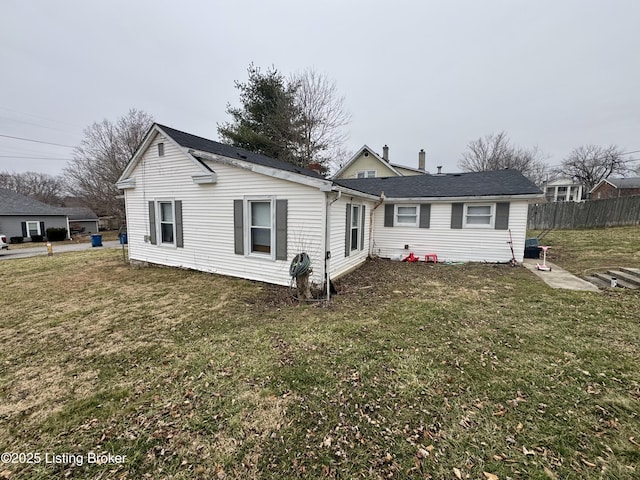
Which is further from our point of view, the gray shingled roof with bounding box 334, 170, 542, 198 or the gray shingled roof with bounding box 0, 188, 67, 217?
the gray shingled roof with bounding box 0, 188, 67, 217

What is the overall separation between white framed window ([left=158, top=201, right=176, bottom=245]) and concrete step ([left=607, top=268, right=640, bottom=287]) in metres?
12.9

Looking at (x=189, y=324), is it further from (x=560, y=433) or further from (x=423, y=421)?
(x=560, y=433)

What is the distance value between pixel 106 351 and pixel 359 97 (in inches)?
828

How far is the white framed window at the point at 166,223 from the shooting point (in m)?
8.85

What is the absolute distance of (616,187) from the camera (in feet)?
111

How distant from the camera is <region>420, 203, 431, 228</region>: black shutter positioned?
10.5 metres

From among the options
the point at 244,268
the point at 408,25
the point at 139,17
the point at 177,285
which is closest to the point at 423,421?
the point at 244,268

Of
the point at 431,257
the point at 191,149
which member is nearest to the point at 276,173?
the point at 191,149

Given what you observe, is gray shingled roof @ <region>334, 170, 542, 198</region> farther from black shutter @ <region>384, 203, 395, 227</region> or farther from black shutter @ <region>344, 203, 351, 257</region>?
black shutter @ <region>344, 203, 351, 257</region>

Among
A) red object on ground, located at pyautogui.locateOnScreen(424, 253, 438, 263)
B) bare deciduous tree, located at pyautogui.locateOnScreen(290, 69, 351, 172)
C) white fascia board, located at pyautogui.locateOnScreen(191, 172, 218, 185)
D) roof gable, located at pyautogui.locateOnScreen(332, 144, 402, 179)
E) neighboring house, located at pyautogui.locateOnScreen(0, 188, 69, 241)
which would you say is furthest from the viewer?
neighboring house, located at pyautogui.locateOnScreen(0, 188, 69, 241)

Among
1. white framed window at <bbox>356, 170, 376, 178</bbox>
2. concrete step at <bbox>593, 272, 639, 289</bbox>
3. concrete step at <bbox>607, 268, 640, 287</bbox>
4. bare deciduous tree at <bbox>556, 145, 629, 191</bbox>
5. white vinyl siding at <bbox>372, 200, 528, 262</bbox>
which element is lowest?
concrete step at <bbox>593, 272, 639, 289</bbox>

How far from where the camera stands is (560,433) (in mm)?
2318

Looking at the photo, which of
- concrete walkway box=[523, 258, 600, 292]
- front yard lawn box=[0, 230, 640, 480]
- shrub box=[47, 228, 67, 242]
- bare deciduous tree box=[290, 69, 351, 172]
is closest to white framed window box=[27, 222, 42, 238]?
shrub box=[47, 228, 67, 242]

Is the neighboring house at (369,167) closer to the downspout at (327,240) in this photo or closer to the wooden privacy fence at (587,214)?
the wooden privacy fence at (587,214)
